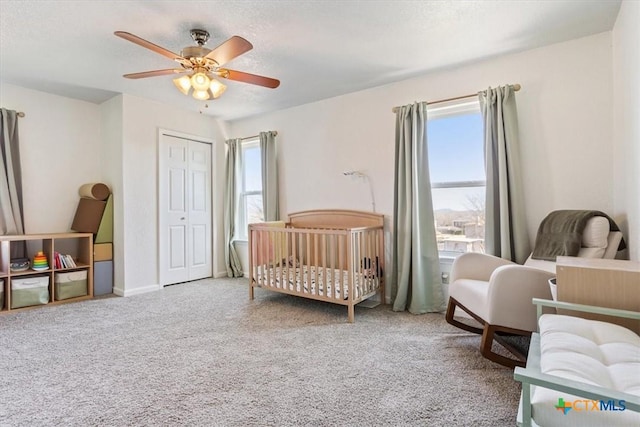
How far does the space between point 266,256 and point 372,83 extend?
2158mm

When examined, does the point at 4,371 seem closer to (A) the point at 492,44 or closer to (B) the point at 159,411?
(B) the point at 159,411

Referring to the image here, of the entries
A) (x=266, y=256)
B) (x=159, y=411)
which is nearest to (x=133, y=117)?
(x=266, y=256)

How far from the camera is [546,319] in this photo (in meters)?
1.45

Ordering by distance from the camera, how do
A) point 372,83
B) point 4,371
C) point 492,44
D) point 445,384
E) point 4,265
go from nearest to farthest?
point 445,384 < point 4,371 < point 492,44 < point 4,265 < point 372,83

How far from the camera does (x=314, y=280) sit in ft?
10.2

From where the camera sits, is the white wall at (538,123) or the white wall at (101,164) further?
the white wall at (101,164)

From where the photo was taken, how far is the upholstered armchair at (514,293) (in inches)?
75.7

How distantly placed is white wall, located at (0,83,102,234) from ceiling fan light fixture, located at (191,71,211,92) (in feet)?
Answer: 8.12

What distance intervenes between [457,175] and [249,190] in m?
2.87

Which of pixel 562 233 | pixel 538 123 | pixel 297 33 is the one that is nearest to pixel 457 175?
pixel 538 123

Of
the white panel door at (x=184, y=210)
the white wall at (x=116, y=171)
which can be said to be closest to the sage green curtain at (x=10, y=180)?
the white wall at (x=116, y=171)

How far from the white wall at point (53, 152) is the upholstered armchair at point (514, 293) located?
4.32 meters

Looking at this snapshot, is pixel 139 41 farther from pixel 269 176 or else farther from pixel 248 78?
pixel 269 176

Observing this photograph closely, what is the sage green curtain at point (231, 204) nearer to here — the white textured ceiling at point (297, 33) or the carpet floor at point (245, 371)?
the white textured ceiling at point (297, 33)
